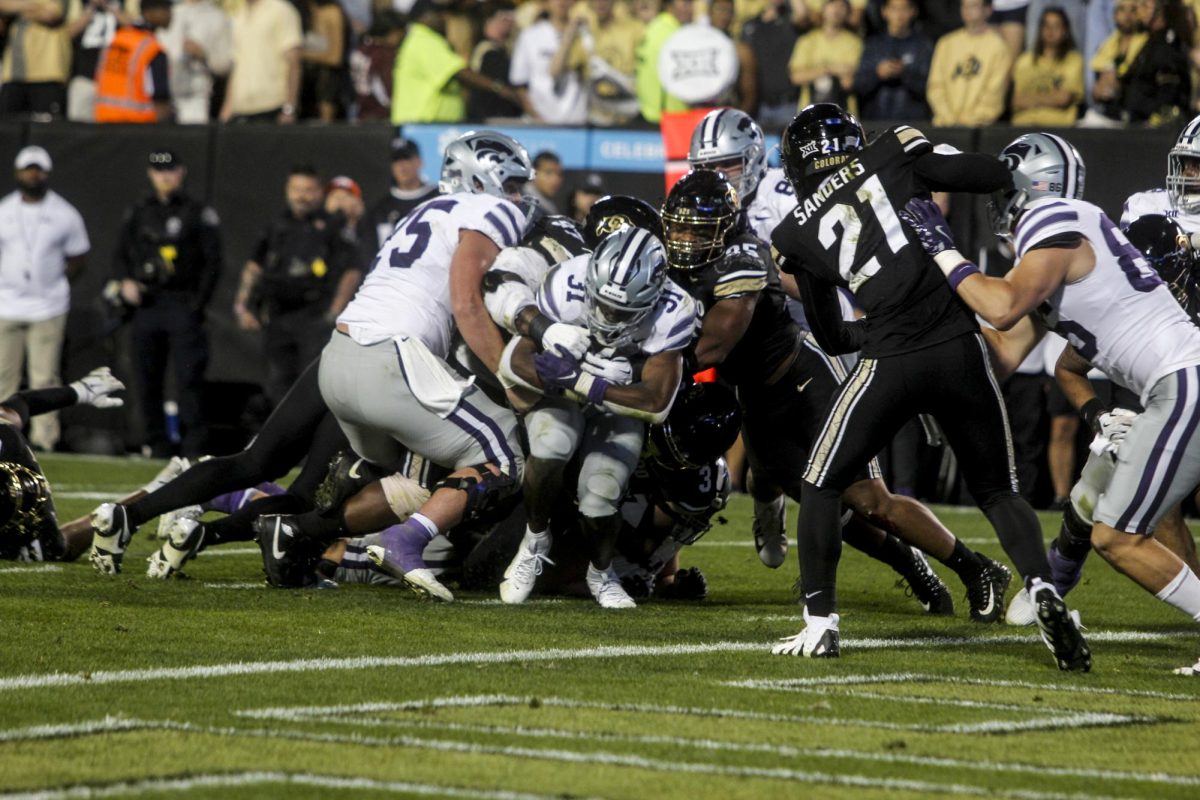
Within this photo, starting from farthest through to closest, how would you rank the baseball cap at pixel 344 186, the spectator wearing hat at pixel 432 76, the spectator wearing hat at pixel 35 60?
the spectator wearing hat at pixel 35 60 → the spectator wearing hat at pixel 432 76 → the baseball cap at pixel 344 186

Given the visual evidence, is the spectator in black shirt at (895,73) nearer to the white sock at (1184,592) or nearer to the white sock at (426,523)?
the white sock at (426,523)

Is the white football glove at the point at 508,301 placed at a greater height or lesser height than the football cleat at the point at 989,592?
greater

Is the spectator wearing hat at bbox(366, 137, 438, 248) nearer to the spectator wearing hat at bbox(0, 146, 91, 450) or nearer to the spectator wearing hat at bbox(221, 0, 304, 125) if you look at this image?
the spectator wearing hat at bbox(221, 0, 304, 125)

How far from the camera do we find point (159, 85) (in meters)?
14.9

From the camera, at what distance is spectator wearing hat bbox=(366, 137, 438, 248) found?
12938 millimetres

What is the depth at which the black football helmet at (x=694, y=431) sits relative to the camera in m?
6.70

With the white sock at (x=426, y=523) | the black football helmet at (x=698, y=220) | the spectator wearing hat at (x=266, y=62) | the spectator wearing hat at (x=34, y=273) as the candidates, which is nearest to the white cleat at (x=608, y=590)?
the white sock at (x=426, y=523)

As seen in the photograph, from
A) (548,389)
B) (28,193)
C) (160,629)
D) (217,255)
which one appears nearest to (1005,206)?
(548,389)

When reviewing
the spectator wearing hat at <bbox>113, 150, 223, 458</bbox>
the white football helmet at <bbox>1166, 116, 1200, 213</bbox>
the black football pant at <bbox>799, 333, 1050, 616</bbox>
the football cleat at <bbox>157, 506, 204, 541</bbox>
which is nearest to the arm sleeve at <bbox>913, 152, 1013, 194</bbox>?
the black football pant at <bbox>799, 333, 1050, 616</bbox>

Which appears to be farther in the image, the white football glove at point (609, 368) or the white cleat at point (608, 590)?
the white cleat at point (608, 590)

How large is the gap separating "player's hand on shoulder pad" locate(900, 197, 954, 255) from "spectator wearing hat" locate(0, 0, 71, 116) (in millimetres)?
11500

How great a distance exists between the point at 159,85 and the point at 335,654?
1057cm

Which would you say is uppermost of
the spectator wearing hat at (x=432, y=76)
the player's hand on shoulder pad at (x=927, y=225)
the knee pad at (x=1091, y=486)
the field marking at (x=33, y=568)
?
the spectator wearing hat at (x=432, y=76)

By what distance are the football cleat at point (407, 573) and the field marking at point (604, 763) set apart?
217 centimetres
